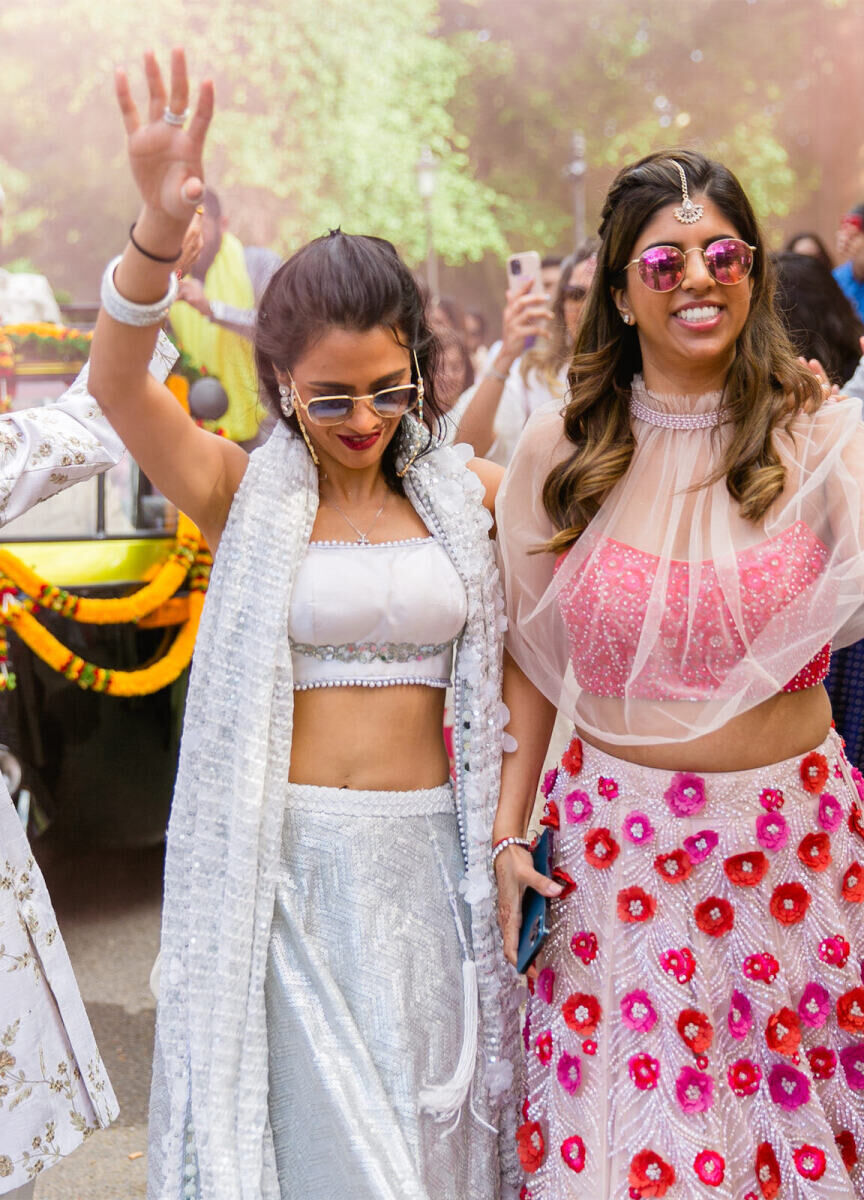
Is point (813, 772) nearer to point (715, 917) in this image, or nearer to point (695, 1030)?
point (715, 917)

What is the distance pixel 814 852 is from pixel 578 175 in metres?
7.42

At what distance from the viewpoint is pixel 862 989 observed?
2.15 m

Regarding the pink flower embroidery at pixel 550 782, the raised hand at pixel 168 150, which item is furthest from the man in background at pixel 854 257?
the raised hand at pixel 168 150

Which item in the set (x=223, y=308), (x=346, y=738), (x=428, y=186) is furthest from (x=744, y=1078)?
(x=428, y=186)

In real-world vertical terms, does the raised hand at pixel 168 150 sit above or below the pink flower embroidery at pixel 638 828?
above

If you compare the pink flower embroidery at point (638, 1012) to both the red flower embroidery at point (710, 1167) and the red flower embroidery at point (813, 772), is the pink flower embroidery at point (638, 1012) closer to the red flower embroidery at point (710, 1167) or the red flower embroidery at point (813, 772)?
the red flower embroidery at point (710, 1167)

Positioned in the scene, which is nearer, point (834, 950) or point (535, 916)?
point (834, 950)

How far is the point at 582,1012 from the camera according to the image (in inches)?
86.7

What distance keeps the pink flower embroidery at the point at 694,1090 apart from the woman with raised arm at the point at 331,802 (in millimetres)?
393

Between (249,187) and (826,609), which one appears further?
(249,187)

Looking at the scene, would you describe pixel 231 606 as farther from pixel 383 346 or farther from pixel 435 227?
pixel 435 227

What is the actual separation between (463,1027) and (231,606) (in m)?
0.86

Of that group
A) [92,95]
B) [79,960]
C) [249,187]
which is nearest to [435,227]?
[249,187]

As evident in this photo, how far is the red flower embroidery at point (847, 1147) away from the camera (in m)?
2.14
